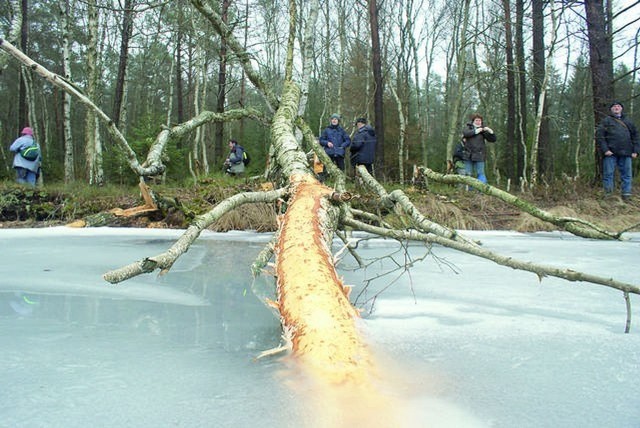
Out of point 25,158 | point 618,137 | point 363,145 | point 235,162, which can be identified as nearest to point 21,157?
point 25,158

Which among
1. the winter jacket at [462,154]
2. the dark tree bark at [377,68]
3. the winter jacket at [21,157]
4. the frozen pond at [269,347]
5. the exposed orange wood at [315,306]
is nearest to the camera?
the frozen pond at [269,347]

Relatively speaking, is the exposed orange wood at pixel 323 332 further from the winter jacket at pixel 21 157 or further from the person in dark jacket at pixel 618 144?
the winter jacket at pixel 21 157

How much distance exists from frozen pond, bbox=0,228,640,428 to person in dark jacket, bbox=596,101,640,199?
494cm

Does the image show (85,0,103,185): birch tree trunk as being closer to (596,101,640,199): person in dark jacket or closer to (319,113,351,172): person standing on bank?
(319,113,351,172): person standing on bank

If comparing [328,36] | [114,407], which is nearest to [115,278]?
[114,407]

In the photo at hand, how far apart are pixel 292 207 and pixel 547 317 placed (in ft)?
4.24

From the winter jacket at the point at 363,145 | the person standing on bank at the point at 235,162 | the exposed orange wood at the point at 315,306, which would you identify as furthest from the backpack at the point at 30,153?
the exposed orange wood at the point at 315,306

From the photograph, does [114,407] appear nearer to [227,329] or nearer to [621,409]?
[227,329]

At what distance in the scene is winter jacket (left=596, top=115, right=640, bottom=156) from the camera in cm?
706

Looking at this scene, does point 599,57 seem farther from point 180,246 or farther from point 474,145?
point 180,246

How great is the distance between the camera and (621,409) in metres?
1.10

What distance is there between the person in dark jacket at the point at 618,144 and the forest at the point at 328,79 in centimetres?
87

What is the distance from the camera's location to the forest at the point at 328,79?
1028 cm

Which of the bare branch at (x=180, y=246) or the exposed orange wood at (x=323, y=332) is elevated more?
the bare branch at (x=180, y=246)
